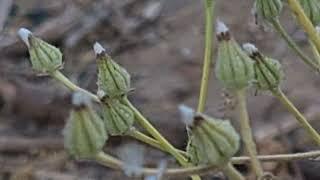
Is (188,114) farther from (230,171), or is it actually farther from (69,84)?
(69,84)

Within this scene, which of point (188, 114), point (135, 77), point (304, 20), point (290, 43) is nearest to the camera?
point (188, 114)

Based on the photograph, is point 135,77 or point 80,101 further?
point 135,77

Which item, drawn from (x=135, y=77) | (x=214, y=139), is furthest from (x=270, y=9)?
(x=135, y=77)

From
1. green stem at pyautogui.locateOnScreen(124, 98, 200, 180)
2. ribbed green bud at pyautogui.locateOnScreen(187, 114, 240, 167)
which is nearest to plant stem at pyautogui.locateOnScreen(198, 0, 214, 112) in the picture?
green stem at pyautogui.locateOnScreen(124, 98, 200, 180)

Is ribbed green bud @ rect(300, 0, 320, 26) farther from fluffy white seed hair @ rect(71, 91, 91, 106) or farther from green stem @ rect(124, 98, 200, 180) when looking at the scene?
fluffy white seed hair @ rect(71, 91, 91, 106)

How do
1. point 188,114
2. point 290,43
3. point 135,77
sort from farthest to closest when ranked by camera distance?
point 135,77 < point 290,43 < point 188,114

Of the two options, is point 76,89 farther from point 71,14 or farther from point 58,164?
point 71,14

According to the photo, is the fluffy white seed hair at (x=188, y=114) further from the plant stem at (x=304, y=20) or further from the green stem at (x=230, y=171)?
the plant stem at (x=304, y=20)
